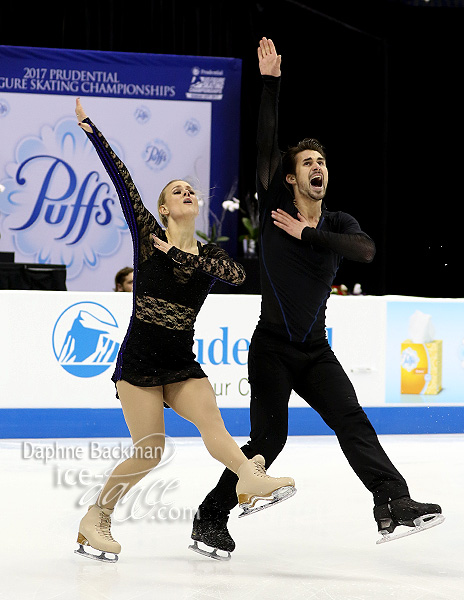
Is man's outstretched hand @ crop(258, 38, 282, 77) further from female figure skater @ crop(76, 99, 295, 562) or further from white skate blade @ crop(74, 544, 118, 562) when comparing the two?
white skate blade @ crop(74, 544, 118, 562)

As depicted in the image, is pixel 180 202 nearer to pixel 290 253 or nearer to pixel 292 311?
pixel 290 253

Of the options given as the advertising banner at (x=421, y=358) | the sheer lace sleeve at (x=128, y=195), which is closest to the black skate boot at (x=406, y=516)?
the sheer lace sleeve at (x=128, y=195)

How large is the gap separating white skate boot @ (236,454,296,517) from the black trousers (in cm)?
26

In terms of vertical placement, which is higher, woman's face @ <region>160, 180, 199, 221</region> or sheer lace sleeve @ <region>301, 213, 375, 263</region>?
woman's face @ <region>160, 180, 199, 221</region>

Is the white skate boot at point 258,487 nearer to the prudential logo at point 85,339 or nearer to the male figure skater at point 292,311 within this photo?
the male figure skater at point 292,311

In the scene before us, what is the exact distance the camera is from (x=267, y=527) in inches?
138

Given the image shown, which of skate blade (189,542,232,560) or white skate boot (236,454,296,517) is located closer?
white skate boot (236,454,296,517)

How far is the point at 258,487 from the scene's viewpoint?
101 inches

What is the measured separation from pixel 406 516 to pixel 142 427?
2.91 ft

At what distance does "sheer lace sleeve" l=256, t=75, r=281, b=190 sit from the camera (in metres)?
Result: 2.97

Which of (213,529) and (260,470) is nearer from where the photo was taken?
(260,470)

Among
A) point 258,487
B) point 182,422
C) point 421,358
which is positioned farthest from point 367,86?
point 258,487

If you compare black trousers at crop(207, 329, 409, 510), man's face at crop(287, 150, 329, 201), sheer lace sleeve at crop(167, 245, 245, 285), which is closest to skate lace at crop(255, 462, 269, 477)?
black trousers at crop(207, 329, 409, 510)

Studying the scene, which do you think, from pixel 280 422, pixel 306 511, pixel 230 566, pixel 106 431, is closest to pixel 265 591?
pixel 230 566
